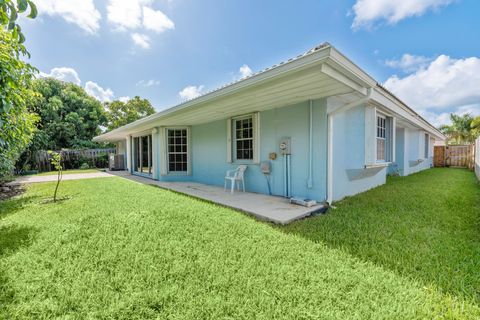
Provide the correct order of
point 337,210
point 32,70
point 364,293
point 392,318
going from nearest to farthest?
1. point 392,318
2. point 364,293
3. point 32,70
4. point 337,210

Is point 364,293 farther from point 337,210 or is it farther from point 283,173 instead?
point 283,173

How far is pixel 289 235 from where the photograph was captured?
3.00m

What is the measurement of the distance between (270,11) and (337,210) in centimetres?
623

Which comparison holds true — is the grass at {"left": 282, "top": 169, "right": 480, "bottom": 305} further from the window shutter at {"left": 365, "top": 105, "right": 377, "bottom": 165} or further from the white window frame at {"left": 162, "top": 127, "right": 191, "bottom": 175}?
the white window frame at {"left": 162, "top": 127, "right": 191, "bottom": 175}

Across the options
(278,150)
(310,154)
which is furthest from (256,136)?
(310,154)

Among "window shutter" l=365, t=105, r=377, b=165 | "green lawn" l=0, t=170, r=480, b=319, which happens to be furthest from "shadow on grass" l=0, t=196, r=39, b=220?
"window shutter" l=365, t=105, r=377, b=165

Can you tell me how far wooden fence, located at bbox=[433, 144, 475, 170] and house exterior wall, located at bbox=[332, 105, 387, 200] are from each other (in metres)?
13.5

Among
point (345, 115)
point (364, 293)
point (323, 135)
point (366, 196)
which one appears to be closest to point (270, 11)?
point (345, 115)

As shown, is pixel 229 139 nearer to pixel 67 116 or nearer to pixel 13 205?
pixel 13 205

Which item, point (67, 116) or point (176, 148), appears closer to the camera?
point (176, 148)

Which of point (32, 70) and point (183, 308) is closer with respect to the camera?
point (183, 308)

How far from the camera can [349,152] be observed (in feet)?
17.4

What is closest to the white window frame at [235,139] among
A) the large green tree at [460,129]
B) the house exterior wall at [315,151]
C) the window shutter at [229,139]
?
the window shutter at [229,139]

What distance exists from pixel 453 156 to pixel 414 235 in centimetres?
1736
